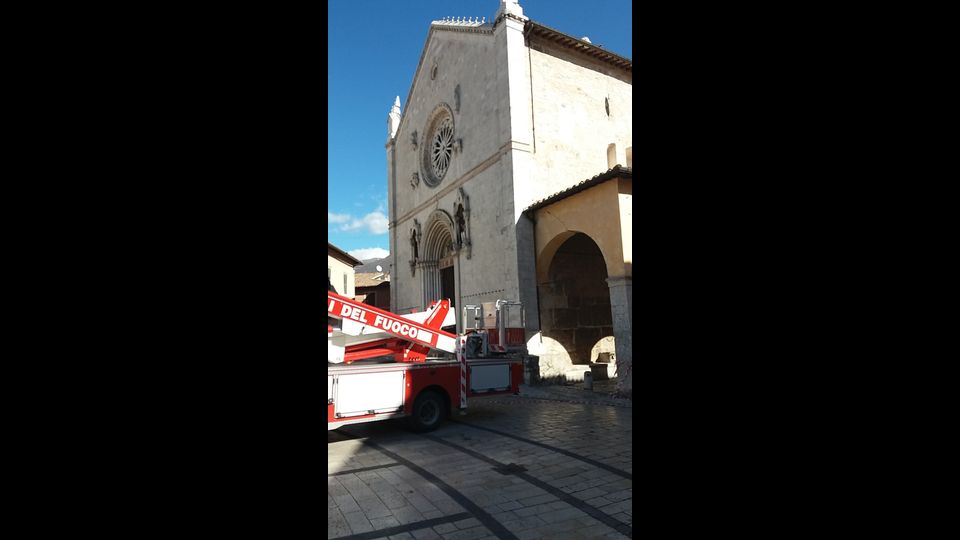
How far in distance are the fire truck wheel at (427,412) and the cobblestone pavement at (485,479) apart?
0.66 ft

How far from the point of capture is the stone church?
47.0 ft

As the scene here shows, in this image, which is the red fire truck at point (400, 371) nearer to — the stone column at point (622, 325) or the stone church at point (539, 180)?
the stone column at point (622, 325)

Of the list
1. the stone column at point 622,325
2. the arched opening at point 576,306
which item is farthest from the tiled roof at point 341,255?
the stone column at point 622,325

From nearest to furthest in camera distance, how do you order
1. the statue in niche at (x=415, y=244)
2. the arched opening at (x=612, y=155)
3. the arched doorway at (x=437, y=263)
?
the arched opening at (x=612, y=155) → the arched doorway at (x=437, y=263) → the statue in niche at (x=415, y=244)

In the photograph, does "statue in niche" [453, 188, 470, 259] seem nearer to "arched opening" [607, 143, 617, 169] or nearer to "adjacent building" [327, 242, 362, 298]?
"arched opening" [607, 143, 617, 169]

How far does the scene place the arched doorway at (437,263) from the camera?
2128cm

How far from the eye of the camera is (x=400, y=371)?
327 inches

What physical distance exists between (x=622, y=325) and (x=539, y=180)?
598 centimetres

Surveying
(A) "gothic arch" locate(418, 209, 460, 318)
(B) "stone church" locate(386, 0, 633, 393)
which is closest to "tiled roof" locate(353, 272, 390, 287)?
(A) "gothic arch" locate(418, 209, 460, 318)

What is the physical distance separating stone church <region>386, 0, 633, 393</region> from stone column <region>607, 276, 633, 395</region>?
0.10 ft
